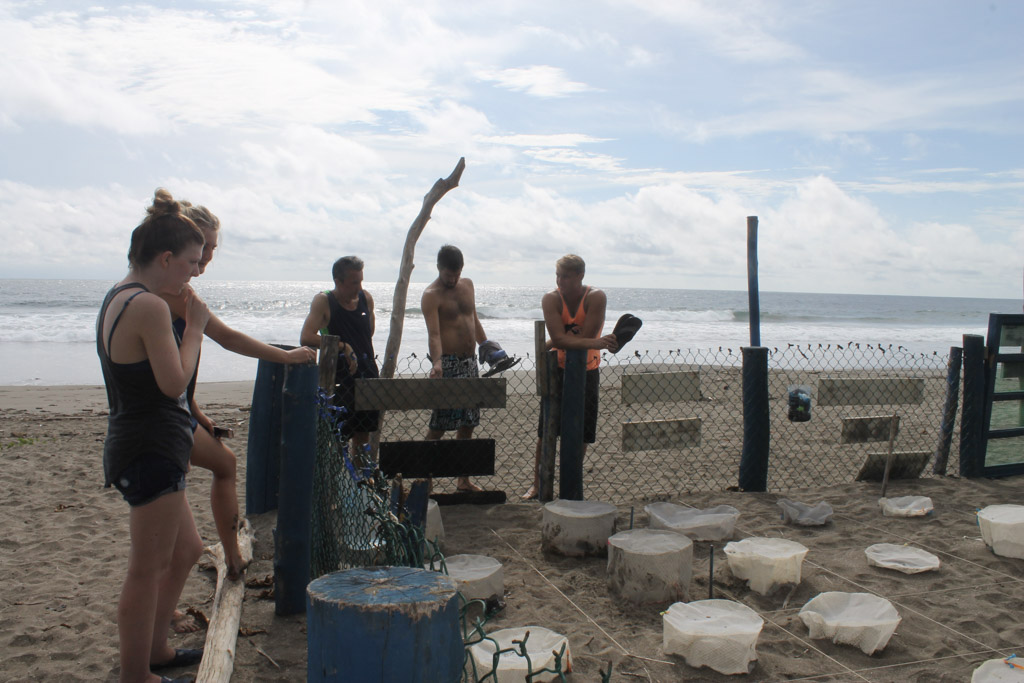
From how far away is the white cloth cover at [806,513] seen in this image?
473 centimetres

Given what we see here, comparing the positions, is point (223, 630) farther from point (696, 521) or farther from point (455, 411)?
point (696, 521)

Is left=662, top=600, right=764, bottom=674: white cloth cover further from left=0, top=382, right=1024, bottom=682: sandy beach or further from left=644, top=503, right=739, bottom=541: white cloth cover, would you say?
left=644, top=503, right=739, bottom=541: white cloth cover

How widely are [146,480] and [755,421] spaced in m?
4.39

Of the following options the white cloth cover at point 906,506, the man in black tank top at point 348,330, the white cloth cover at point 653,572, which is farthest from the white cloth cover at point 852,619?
the man in black tank top at point 348,330

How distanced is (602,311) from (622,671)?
2.79 m

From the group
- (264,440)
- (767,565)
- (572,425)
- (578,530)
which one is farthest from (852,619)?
(264,440)

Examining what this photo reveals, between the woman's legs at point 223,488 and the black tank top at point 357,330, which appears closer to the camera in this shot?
the woman's legs at point 223,488

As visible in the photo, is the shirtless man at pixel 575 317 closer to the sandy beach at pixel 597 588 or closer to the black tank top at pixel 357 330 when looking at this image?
the sandy beach at pixel 597 588

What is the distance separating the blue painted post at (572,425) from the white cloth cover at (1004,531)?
2440mm

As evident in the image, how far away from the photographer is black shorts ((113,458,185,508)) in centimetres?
235

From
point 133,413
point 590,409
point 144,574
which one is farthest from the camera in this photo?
point 590,409

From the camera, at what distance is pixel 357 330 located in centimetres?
495

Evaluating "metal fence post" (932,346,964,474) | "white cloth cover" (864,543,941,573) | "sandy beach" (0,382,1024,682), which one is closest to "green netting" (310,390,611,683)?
"sandy beach" (0,382,1024,682)

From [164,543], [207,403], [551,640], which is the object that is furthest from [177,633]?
[207,403]
